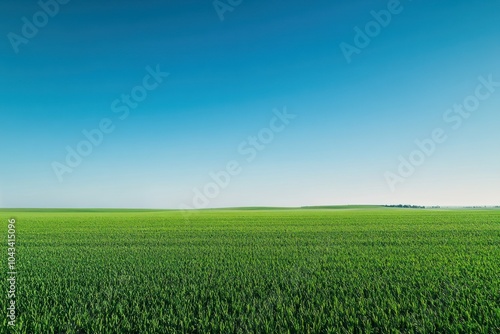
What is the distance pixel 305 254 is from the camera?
14719 millimetres

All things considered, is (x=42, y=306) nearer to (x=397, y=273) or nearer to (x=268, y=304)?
(x=268, y=304)

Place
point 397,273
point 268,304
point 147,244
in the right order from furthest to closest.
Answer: point 147,244 < point 397,273 < point 268,304

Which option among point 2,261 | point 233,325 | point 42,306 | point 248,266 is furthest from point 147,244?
point 233,325

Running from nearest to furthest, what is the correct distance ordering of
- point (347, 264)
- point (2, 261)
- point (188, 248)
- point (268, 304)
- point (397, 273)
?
point (268, 304) → point (397, 273) → point (347, 264) → point (2, 261) → point (188, 248)

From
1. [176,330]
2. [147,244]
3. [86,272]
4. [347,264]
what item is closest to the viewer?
[176,330]

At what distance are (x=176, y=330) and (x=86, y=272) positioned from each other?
271 inches

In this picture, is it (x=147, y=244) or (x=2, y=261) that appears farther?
(x=147, y=244)

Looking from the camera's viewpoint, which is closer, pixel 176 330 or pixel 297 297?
pixel 176 330

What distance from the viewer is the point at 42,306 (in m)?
7.93

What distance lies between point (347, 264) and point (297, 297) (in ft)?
16.2

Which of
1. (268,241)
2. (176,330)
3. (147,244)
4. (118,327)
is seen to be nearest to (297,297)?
(176,330)

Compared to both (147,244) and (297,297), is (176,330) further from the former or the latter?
(147,244)

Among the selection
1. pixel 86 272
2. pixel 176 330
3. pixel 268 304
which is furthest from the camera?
→ pixel 86 272

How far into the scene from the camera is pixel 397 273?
10.8 m
